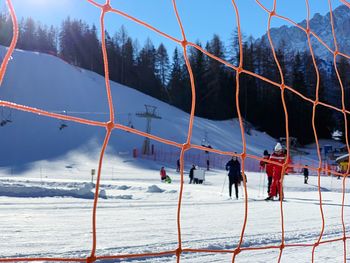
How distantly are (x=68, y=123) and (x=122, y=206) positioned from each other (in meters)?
31.2

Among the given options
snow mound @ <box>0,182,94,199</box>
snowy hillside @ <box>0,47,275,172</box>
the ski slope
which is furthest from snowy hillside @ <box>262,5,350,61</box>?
snowy hillside @ <box>0,47,275,172</box>

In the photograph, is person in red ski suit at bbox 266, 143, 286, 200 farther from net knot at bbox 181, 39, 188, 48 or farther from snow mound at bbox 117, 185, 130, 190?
snow mound at bbox 117, 185, 130, 190

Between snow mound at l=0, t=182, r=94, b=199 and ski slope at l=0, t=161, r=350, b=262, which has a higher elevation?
ski slope at l=0, t=161, r=350, b=262

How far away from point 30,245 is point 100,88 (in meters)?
46.4

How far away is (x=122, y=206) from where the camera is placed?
7.71 m

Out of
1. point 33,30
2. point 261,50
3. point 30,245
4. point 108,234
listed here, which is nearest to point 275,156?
point 108,234

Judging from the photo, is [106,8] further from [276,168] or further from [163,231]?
[276,168]

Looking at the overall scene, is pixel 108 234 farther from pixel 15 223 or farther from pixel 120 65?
pixel 120 65

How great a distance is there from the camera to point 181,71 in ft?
208

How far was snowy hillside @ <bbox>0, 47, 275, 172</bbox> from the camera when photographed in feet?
111

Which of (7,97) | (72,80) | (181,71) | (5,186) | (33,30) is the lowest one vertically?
(5,186)

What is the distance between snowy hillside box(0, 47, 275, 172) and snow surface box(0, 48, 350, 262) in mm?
153

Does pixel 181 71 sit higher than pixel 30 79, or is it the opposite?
pixel 181 71

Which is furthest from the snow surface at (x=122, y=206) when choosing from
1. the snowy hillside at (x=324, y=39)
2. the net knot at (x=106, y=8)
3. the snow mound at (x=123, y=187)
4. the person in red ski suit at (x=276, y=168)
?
the snowy hillside at (x=324, y=39)
